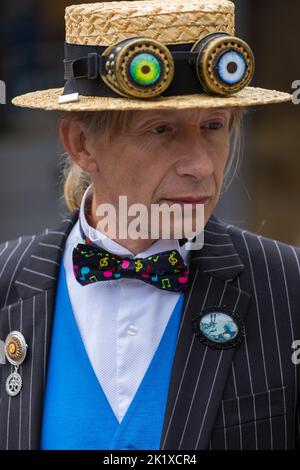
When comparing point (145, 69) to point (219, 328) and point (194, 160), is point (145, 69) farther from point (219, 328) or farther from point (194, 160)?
point (219, 328)

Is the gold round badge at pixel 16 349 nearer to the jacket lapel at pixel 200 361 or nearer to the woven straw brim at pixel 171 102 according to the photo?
the jacket lapel at pixel 200 361

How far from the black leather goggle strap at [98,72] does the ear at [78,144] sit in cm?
11

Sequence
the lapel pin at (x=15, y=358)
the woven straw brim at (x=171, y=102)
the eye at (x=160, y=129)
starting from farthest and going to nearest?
1. the lapel pin at (x=15, y=358)
2. the eye at (x=160, y=129)
3. the woven straw brim at (x=171, y=102)

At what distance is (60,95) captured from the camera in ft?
9.71

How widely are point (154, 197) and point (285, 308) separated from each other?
0.49 meters

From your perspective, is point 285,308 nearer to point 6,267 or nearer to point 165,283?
point 165,283

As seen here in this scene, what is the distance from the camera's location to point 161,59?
2.62m

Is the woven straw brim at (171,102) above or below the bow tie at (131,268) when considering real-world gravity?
above

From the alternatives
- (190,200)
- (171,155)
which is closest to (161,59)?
(171,155)

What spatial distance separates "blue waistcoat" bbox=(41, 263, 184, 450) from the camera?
2742 millimetres

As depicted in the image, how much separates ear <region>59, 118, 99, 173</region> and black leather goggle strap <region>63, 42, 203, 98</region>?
113mm

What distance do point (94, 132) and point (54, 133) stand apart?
6.30 meters

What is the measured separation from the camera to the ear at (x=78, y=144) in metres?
2.93

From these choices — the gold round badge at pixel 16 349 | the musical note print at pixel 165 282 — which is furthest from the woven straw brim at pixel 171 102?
the gold round badge at pixel 16 349
